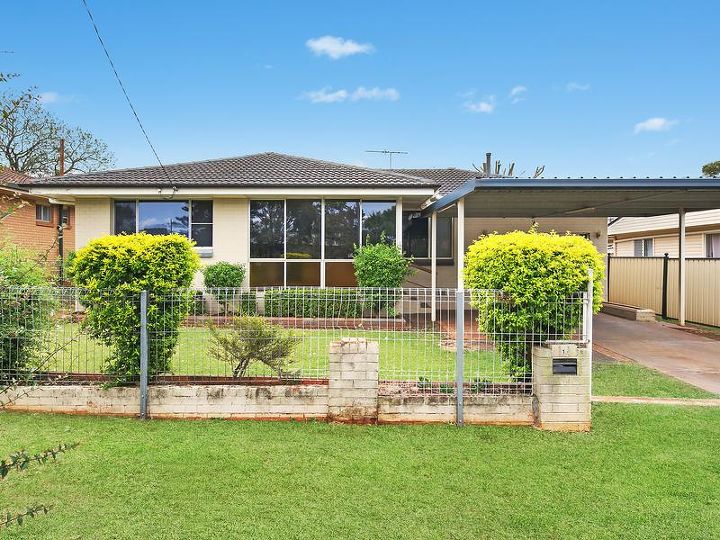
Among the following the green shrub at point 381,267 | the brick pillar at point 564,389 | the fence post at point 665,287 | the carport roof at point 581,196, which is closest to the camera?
the brick pillar at point 564,389

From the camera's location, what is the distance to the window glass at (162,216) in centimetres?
1349

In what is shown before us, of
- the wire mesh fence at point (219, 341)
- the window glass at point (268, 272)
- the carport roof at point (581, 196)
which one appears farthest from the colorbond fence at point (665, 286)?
the window glass at point (268, 272)

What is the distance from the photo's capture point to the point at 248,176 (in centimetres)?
1361

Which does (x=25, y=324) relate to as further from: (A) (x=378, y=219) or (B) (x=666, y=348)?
(B) (x=666, y=348)

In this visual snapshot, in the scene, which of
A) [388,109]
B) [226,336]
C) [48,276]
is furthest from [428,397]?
[388,109]

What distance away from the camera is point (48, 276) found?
19.1 ft

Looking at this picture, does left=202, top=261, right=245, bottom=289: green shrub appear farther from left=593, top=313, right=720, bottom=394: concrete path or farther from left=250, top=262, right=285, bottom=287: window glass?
left=593, top=313, right=720, bottom=394: concrete path

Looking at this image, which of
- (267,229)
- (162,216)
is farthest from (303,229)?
(162,216)

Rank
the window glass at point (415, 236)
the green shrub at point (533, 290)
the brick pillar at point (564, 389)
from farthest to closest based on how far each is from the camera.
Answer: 1. the window glass at point (415, 236)
2. the green shrub at point (533, 290)
3. the brick pillar at point (564, 389)

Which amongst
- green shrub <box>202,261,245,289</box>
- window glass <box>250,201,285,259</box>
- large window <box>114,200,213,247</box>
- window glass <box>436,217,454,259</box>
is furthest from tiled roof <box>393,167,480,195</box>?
large window <box>114,200,213,247</box>

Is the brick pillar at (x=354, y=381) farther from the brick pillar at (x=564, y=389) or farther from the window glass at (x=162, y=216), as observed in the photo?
the window glass at (x=162, y=216)

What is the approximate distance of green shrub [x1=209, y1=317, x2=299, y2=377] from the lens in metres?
5.50

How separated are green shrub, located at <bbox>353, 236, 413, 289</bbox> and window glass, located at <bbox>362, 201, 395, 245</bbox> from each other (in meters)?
0.95

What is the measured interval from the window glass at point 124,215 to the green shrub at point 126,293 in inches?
345
